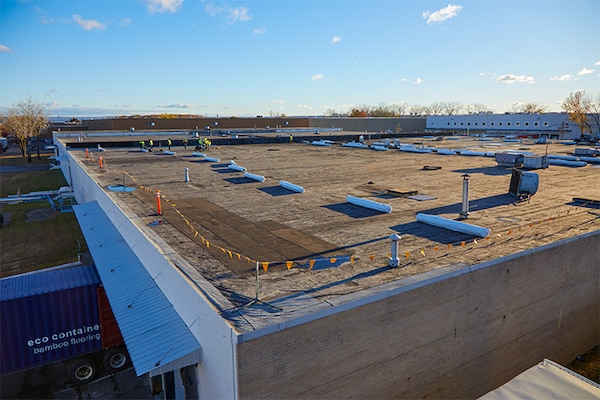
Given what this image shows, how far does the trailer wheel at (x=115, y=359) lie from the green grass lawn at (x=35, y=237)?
13.0m

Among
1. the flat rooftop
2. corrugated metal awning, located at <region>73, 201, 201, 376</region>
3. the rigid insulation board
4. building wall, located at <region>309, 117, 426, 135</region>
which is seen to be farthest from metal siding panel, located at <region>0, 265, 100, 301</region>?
building wall, located at <region>309, 117, 426, 135</region>

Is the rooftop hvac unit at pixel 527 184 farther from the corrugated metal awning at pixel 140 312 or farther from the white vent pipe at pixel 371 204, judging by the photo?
the corrugated metal awning at pixel 140 312

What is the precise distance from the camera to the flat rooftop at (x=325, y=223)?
10.5 metres

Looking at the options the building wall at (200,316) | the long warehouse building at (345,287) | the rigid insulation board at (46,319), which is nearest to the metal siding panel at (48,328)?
the rigid insulation board at (46,319)

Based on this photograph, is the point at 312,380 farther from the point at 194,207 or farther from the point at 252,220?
the point at 194,207

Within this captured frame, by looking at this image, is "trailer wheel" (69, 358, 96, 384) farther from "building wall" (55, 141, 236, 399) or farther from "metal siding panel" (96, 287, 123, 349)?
"building wall" (55, 141, 236, 399)

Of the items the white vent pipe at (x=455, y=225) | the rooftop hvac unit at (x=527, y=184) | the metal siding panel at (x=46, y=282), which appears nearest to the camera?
the white vent pipe at (x=455, y=225)

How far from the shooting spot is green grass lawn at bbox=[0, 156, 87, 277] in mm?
27828

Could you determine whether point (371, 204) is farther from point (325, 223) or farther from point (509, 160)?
point (509, 160)

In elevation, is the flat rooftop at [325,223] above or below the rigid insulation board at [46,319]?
above

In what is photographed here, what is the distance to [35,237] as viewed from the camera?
1318 inches

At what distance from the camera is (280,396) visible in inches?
342

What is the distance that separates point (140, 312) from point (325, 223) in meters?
7.36

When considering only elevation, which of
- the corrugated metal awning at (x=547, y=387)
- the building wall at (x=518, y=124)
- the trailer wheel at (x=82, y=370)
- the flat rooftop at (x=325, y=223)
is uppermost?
the building wall at (x=518, y=124)
